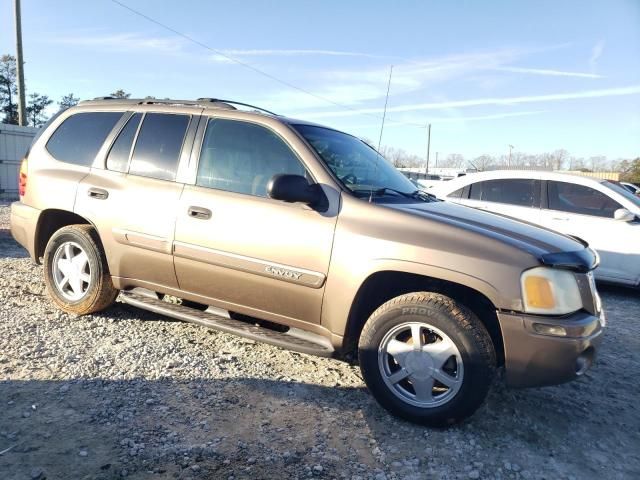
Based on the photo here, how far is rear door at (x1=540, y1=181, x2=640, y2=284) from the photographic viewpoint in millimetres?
6586

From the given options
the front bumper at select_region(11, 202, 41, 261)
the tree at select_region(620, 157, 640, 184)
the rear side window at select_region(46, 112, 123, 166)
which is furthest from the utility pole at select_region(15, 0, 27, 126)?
the tree at select_region(620, 157, 640, 184)

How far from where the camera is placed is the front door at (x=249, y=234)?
10.8 ft

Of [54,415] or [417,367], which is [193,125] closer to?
[54,415]

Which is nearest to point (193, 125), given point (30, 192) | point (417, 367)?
point (30, 192)

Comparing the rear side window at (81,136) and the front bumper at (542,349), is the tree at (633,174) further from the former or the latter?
the rear side window at (81,136)

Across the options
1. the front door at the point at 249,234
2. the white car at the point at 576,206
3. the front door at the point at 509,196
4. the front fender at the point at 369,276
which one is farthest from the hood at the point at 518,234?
A: the front door at the point at 509,196

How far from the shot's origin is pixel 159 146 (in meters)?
4.07

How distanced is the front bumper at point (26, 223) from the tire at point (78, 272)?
0.21 meters

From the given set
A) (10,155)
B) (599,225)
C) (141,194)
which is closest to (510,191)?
Result: (599,225)

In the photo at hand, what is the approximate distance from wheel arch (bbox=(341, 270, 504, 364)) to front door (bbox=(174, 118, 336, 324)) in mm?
265

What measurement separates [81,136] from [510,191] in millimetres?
5985

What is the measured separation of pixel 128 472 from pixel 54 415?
778 millimetres

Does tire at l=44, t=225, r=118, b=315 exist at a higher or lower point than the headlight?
lower

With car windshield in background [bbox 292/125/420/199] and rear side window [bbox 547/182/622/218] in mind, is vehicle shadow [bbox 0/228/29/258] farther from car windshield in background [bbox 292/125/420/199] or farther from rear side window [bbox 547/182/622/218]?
rear side window [bbox 547/182/622/218]
